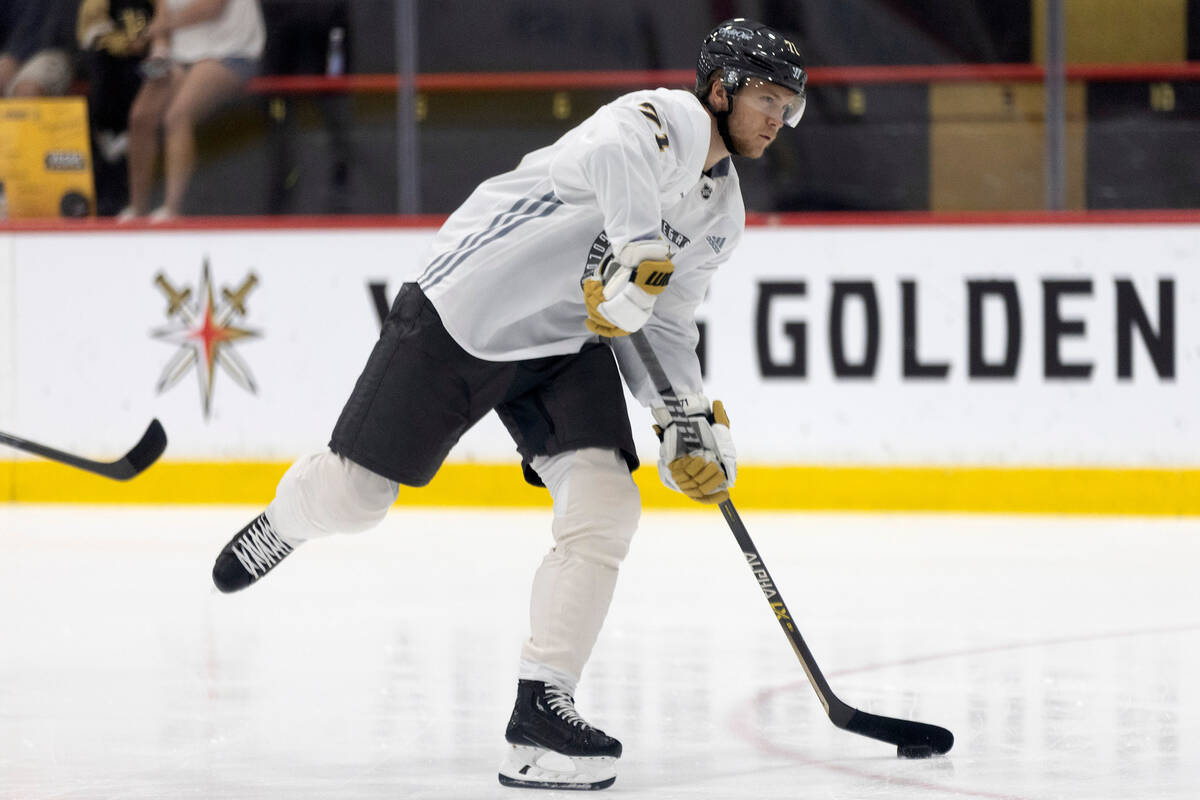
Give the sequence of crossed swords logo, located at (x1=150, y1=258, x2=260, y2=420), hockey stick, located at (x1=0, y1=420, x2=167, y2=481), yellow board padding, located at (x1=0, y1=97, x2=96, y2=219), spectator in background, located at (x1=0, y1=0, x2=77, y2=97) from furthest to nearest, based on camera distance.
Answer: spectator in background, located at (x1=0, y1=0, x2=77, y2=97), yellow board padding, located at (x1=0, y1=97, x2=96, y2=219), crossed swords logo, located at (x1=150, y1=258, x2=260, y2=420), hockey stick, located at (x1=0, y1=420, x2=167, y2=481)

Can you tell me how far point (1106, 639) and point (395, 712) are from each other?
4.79ft

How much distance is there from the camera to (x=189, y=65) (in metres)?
5.80

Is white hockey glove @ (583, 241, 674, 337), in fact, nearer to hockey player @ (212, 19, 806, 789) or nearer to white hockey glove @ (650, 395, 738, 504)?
hockey player @ (212, 19, 806, 789)

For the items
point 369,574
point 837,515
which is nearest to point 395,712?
point 369,574

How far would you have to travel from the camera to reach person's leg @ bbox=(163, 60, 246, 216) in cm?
579

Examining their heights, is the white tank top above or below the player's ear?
above

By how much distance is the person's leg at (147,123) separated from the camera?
5.79 meters

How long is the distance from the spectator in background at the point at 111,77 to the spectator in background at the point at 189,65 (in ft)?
0.14

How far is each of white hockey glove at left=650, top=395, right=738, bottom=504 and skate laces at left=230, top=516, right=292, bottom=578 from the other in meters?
0.60

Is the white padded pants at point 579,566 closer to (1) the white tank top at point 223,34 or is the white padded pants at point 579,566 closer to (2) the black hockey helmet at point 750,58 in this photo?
(2) the black hockey helmet at point 750,58

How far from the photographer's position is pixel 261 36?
5797 millimetres

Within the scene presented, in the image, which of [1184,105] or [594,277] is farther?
[1184,105]

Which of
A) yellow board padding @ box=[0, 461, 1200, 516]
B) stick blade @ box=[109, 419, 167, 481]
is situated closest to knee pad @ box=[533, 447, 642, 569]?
stick blade @ box=[109, 419, 167, 481]

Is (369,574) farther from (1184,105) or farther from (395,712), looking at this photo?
(1184,105)
